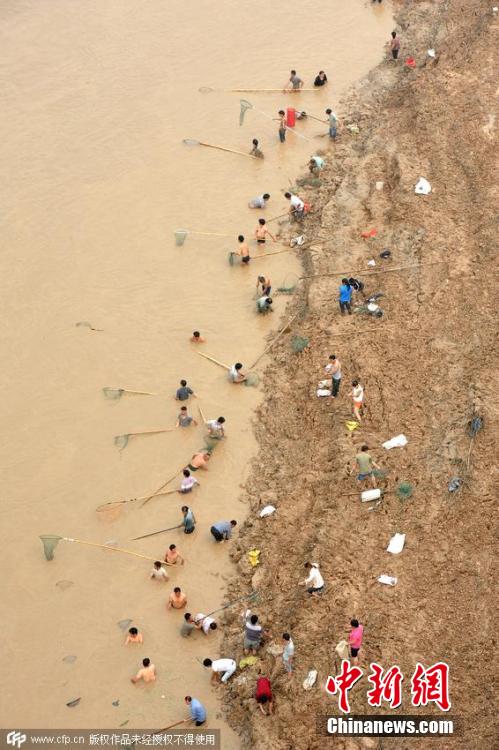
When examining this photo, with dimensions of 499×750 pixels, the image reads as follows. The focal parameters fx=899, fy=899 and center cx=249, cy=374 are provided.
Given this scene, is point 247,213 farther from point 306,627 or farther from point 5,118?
point 306,627

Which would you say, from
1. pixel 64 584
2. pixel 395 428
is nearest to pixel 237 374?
pixel 395 428

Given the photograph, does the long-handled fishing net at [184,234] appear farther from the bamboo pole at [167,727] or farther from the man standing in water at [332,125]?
the bamboo pole at [167,727]

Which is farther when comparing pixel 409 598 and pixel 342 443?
pixel 342 443

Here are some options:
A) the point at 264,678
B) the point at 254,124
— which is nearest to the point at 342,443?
the point at 264,678

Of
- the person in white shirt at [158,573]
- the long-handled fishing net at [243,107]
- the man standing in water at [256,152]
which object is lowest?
the person in white shirt at [158,573]

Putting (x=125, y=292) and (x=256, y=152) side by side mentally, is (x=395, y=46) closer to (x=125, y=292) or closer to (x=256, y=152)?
(x=256, y=152)

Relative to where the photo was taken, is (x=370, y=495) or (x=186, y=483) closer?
(x=370, y=495)

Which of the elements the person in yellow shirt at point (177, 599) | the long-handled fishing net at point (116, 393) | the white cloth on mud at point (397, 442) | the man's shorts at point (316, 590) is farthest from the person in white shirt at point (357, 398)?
the person in yellow shirt at point (177, 599)
